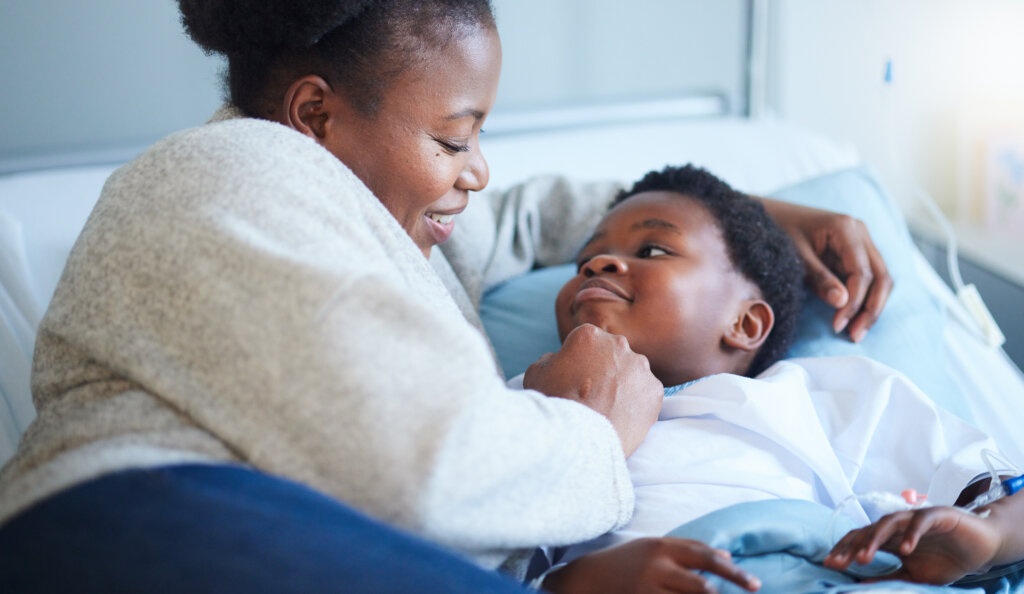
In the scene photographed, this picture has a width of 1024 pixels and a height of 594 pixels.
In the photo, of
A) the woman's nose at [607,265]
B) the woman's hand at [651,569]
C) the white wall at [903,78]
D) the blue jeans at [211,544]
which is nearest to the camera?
the blue jeans at [211,544]

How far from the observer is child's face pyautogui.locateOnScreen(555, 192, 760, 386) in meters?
1.09

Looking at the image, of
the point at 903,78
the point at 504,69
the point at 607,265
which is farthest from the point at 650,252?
the point at 903,78

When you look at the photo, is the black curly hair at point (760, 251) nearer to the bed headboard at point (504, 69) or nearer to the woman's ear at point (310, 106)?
the woman's ear at point (310, 106)

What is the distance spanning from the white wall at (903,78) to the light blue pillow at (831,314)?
32.4 inches

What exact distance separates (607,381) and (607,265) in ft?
0.88

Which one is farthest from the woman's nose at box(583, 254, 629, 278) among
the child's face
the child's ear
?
the child's ear

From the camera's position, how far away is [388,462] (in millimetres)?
585

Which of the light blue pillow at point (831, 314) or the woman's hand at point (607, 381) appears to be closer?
the woman's hand at point (607, 381)

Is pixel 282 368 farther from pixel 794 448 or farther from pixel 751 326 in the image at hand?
pixel 751 326

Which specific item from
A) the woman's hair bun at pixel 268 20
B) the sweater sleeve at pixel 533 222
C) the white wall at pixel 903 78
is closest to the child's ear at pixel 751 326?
the sweater sleeve at pixel 533 222

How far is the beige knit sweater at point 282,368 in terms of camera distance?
1.96 feet

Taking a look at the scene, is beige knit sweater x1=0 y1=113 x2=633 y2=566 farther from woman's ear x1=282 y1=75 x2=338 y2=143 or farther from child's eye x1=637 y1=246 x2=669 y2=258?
child's eye x1=637 y1=246 x2=669 y2=258

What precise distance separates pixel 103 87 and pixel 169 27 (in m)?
0.16

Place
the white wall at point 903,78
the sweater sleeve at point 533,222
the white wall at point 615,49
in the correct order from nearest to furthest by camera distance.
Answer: the sweater sleeve at point 533,222 → the white wall at point 615,49 → the white wall at point 903,78
